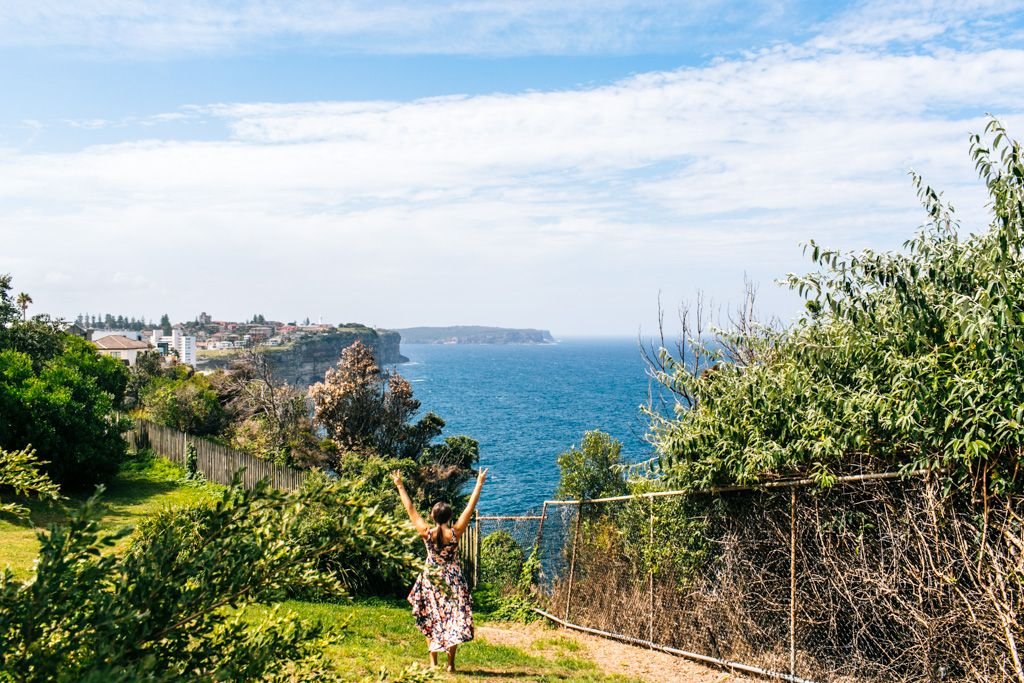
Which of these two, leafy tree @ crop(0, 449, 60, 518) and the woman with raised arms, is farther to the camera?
the woman with raised arms

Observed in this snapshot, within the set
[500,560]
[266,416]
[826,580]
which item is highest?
[826,580]

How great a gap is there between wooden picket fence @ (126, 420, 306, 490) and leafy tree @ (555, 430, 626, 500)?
635 centimetres

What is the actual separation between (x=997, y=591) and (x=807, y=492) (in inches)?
72.6

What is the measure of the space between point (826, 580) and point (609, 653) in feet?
10.4

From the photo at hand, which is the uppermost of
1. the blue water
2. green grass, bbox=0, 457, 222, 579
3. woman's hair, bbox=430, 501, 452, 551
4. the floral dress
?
woman's hair, bbox=430, 501, 452, 551

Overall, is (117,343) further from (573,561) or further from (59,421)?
(573,561)

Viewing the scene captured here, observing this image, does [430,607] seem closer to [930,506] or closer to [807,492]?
[807,492]

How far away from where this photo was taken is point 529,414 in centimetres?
8625

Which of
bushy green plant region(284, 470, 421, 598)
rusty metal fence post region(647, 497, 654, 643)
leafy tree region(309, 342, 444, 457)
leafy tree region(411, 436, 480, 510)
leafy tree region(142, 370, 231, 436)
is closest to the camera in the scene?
bushy green plant region(284, 470, 421, 598)

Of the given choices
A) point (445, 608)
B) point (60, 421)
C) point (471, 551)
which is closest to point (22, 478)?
point (445, 608)

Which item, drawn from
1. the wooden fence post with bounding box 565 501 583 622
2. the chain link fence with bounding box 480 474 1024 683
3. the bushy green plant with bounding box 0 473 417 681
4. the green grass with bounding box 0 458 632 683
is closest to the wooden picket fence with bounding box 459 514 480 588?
the green grass with bounding box 0 458 632 683

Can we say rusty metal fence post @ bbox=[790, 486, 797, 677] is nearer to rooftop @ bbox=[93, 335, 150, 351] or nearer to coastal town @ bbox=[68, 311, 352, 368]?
coastal town @ bbox=[68, 311, 352, 368]

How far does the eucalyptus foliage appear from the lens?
21.6ft

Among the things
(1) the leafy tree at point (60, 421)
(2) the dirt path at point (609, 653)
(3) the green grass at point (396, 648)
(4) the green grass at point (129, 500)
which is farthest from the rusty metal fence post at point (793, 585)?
(1) the leafy tree at point (60, 421)
